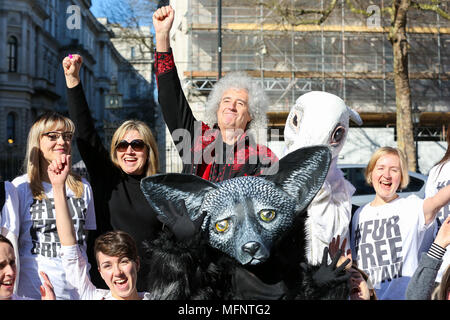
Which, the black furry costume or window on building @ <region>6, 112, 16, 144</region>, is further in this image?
window on building @ <region>6, 112, 16, 144</region>

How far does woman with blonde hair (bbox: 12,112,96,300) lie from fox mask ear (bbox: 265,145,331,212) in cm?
123

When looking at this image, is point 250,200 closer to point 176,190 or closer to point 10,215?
point 176,190

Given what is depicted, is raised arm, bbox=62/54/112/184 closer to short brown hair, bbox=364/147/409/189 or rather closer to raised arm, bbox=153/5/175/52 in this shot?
raised arm, bbox=153/5/175/52

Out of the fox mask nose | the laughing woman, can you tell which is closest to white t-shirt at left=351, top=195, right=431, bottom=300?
the laughing woman

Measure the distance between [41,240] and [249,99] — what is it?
1.20 m

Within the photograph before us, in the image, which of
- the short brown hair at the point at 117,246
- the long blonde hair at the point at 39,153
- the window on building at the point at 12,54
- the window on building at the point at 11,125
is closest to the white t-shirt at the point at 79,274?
the short brown hair at the point at 117,246

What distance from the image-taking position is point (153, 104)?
26094 millimetres

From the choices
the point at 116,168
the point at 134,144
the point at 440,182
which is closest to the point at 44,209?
the point at 116,168

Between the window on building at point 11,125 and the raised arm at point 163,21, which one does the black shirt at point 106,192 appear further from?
the window on building at point 11,125

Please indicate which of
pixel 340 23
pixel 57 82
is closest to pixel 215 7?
pixel 340 23

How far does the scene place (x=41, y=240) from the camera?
96.5 inches

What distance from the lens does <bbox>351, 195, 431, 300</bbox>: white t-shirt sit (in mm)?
2432

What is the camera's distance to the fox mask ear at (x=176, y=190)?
1646 mm
